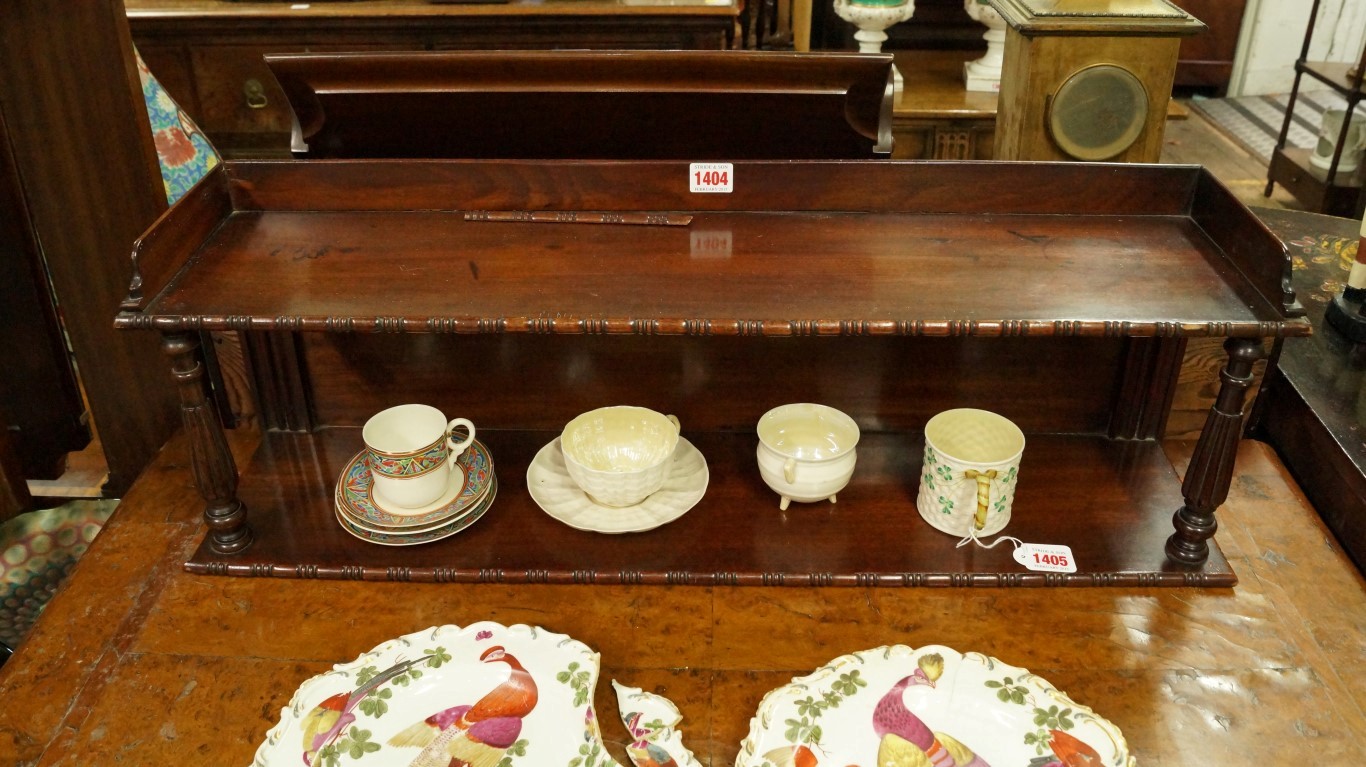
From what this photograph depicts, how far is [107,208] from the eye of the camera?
1.67 meters

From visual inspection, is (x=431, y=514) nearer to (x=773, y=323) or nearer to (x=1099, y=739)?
(x=773, y=323)

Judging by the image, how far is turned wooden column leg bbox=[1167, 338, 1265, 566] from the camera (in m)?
1.16

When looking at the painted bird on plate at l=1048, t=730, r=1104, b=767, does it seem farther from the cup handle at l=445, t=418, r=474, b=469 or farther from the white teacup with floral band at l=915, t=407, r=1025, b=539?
the cup handle at l=445, t=418, r=474, b=469

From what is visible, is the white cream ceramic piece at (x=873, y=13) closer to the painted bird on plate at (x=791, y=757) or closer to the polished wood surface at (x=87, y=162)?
the polished wood surface at (x=87, y=162)

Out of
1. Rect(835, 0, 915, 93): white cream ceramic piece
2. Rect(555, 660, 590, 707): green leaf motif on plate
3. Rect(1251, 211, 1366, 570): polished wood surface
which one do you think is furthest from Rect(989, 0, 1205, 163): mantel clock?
Rect(555, 660, 590, 707): green leaf motif on plate

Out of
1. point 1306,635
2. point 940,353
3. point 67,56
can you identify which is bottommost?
point 1306,635

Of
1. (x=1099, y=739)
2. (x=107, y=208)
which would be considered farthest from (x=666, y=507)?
(x=107, y=208)

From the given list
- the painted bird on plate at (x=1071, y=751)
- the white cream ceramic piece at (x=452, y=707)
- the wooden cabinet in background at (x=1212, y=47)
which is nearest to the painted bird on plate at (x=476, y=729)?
the white cream ceramic piece at (x=452, y=707)

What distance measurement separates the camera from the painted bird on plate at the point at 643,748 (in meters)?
1.07

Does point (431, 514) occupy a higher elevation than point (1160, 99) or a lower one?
lower

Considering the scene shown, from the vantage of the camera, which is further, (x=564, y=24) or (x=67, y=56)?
(x=564, y=24)

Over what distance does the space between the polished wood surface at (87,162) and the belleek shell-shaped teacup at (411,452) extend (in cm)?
62

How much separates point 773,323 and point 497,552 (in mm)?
484

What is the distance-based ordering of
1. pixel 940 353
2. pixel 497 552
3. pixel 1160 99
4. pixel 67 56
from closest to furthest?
1. pixel 497 552
2. pixel 940 353
3. pixel 67 56
4. pixel 1160 99
